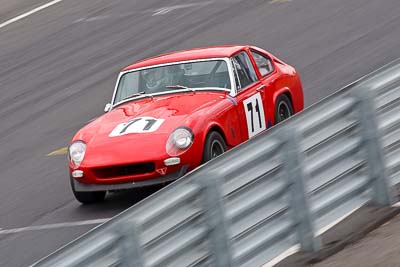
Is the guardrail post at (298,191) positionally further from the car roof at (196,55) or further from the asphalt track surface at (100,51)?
the car roof at (196,55)

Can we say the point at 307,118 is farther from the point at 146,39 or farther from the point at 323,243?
the point at 146,39

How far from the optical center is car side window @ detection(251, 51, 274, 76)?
44.1 ft

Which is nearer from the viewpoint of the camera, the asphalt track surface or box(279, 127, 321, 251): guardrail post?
box(279, 127, 321, 251): guardrail post

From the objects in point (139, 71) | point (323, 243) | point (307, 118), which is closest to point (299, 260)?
point (323, 243)

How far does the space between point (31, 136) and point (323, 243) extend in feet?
30.7

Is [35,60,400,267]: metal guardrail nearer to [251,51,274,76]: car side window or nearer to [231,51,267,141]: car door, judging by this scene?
[231,51,267,141]: car door

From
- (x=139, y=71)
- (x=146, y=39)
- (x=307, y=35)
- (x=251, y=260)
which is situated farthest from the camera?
(x=146, y=39)

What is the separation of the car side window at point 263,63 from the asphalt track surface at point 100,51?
2.21 meters

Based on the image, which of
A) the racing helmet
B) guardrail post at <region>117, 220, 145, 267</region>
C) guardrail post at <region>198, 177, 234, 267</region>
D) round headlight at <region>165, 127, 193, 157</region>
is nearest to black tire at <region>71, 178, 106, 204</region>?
round headlight at <region>165, 127, 193, 157</region>

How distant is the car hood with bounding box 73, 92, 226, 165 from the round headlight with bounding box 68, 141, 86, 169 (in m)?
0.07

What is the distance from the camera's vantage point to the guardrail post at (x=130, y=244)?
6.75m

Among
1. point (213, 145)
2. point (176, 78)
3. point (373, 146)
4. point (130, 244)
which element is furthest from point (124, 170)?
point (130, 244)

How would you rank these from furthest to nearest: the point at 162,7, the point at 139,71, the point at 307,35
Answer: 1. the point at 162,7
2. the point at 307,35
3. the point at 139,71

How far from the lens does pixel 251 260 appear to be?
7789 millimetres
